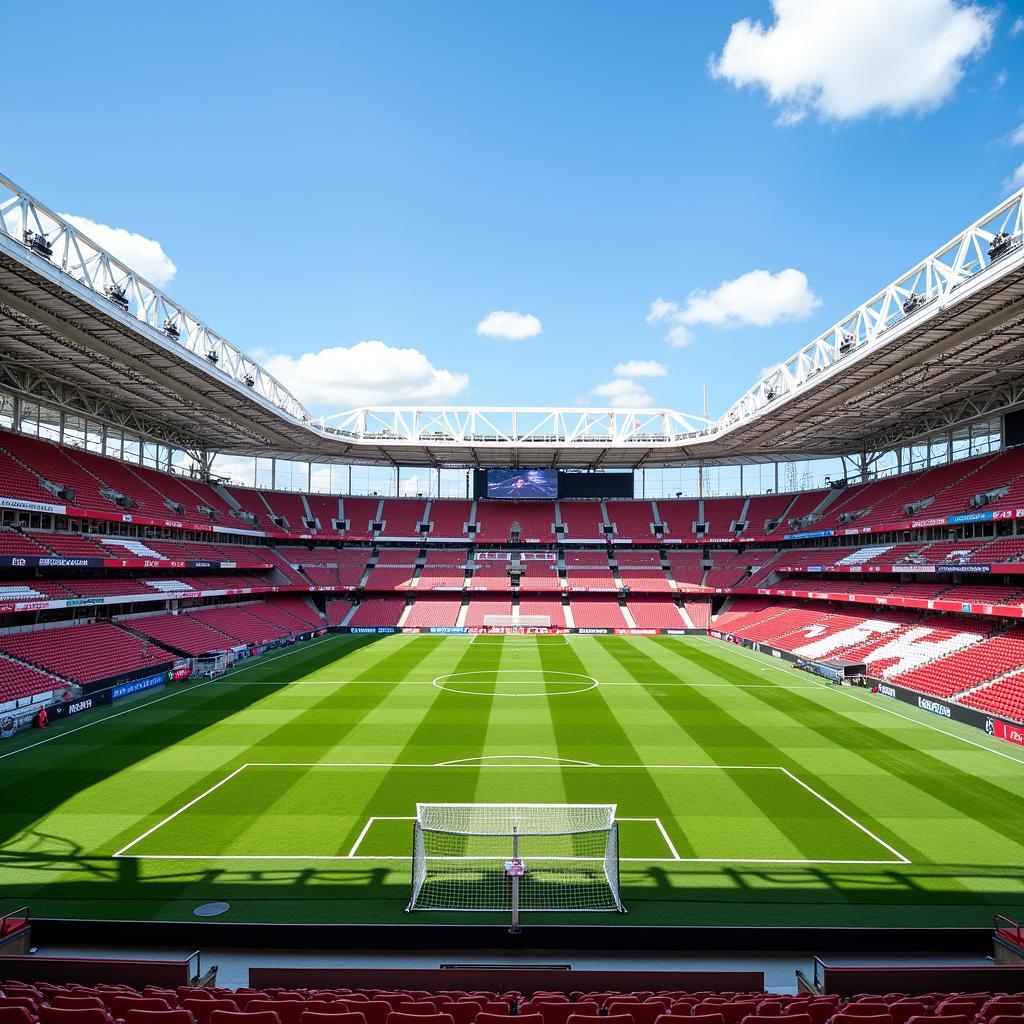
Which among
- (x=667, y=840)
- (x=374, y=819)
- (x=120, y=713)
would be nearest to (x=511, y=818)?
(x=374, y=819)

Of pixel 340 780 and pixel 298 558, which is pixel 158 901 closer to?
pixel 340 780

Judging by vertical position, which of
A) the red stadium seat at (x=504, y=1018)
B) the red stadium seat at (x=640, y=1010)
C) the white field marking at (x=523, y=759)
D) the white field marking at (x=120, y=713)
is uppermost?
the red stadium seat at (x=504, y=1018)

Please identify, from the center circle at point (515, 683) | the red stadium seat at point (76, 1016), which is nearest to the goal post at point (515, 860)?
the red stadium seat at point (76, 1016)

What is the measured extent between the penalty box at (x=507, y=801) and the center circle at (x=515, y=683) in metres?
10.8

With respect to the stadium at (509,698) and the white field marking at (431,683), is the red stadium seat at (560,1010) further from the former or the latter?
the white field marking at (431,683)

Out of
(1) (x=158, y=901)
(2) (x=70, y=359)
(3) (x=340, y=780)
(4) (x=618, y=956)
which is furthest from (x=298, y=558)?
(4) (x=618, y=956)

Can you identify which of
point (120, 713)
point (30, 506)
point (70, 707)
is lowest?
point (120, 713)

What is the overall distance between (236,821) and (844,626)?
1482 inches

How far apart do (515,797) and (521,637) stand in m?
34.2

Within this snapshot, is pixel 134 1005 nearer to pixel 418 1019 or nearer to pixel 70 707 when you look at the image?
pixel 418 1019

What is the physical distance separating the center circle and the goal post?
14.9 metres

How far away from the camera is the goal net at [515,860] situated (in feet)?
41.8

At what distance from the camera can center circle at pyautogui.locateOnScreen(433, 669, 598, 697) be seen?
3158cm

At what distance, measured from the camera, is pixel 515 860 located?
11.7m
